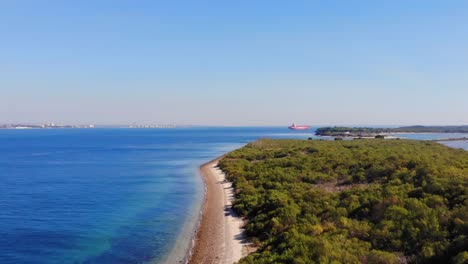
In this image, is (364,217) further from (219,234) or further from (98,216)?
(98,216)

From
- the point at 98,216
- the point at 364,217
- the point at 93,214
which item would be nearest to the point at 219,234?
the point at 364,217

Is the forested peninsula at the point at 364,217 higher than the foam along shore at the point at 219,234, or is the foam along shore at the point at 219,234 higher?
the forested peninsula at the point at 364,217

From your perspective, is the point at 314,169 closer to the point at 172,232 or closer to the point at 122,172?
the point at 172,232

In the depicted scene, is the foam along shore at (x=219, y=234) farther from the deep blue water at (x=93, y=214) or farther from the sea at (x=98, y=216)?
the deep blue water at (x=93, y=214)

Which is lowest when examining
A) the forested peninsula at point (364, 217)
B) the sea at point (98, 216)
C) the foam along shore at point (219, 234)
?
the sea at point (98, 216)

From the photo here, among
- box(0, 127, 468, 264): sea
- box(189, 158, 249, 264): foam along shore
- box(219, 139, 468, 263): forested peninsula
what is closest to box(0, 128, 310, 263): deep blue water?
box(0, 127, 468, 264): sea

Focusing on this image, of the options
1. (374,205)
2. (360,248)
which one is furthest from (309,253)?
(374,205)

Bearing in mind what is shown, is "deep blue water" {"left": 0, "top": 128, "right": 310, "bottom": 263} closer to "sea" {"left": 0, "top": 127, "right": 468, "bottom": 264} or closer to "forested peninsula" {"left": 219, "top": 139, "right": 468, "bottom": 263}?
"sea" {"left": 0, "top": 127, "right": 468, "bottom": 264}

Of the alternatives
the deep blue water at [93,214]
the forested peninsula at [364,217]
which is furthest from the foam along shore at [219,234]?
the deep blue water at [93,214]
